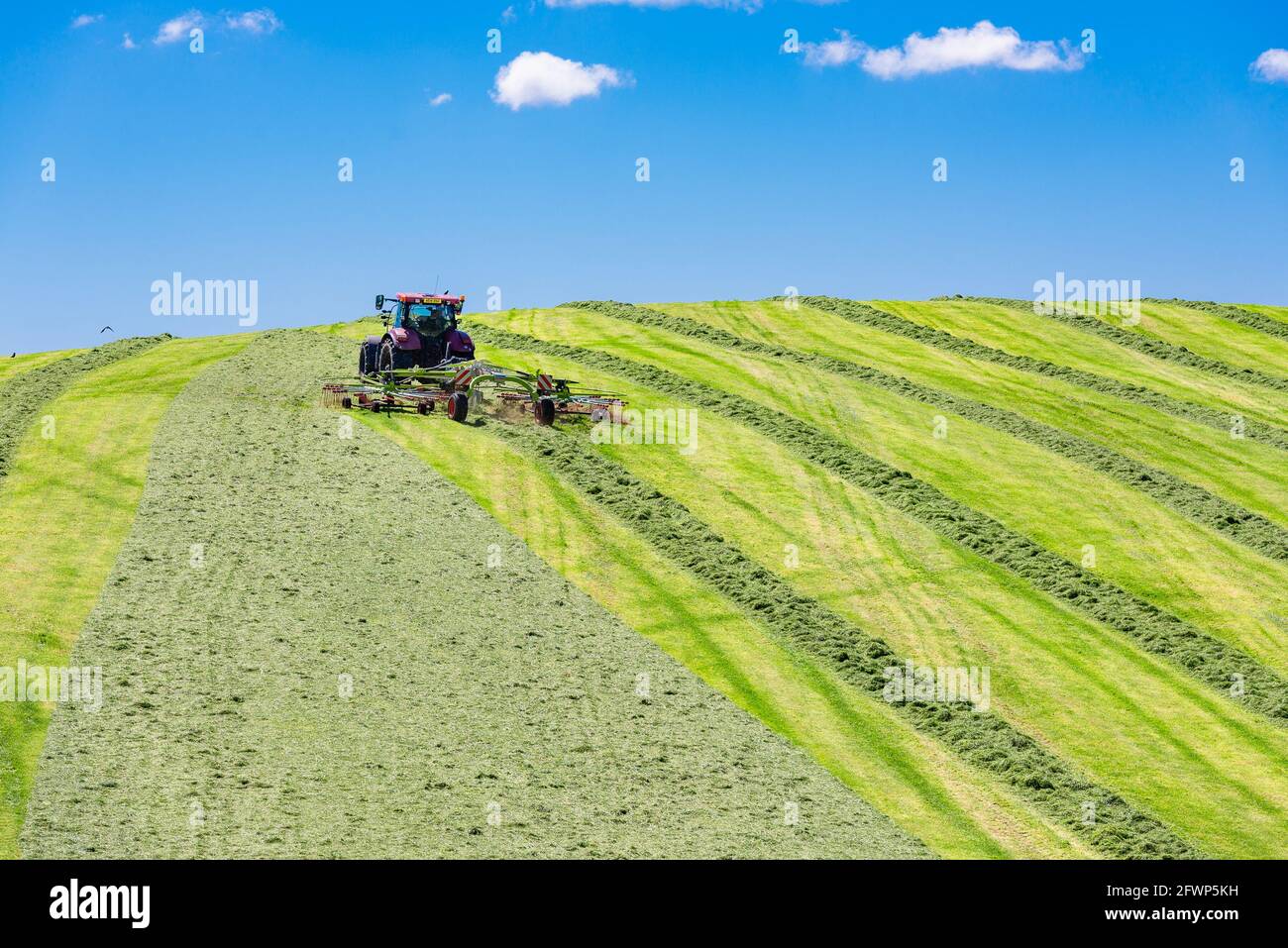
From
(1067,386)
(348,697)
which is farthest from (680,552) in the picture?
(1067,386)

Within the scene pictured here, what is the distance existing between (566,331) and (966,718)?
1413 inches

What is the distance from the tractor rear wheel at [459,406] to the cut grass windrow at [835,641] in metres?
1.02

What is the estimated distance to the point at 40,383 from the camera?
4538 centimetres

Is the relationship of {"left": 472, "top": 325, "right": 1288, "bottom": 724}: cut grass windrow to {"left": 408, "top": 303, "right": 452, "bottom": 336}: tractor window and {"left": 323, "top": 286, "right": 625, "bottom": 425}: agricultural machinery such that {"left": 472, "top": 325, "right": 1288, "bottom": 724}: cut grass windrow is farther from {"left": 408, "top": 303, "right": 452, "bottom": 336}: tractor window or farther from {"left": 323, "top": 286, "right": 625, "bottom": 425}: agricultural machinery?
{"left": 408, "top": 303, "right": 452, "bottom": 336}: tractor window

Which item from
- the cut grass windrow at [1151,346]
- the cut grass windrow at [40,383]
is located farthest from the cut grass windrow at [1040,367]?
the cut grass windrow at [40,383]

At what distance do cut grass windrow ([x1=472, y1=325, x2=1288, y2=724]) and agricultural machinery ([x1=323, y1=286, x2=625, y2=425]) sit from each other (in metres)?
4.66

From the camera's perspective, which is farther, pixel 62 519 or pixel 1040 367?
pixel 1040 367

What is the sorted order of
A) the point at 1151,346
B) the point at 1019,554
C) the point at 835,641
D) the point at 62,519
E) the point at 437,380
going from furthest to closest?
the point at 1151,346 < the point at 437,380 < the point at 1019,554 < the point at 62,519 < the point at 835,641

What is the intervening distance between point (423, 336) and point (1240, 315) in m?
46.3

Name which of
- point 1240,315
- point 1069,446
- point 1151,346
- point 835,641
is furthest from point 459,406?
point 1240,315

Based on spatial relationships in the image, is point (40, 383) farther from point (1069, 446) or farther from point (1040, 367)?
point (1040, 367)

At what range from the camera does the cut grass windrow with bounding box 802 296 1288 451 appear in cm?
4762

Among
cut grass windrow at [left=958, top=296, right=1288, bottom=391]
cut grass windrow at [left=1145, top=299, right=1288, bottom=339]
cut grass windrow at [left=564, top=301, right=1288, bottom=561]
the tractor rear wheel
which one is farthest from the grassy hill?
cut grass windrow at [left=1145, top=299, right=1288, bottom=339]
